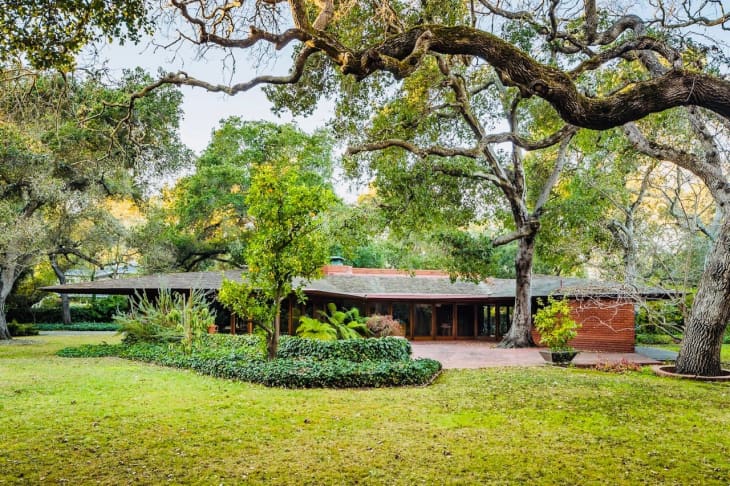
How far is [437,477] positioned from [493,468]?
0.60 metres

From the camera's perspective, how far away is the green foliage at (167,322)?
45.0 ft

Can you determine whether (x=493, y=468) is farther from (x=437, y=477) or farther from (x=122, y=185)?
(x=122, y=185)

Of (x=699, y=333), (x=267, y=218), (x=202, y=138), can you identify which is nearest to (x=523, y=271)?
(x=699, y=333)

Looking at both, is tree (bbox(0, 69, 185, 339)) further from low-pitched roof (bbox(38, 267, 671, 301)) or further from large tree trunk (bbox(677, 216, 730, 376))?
large tree trunk (bbox(677, 216, 730, 376))

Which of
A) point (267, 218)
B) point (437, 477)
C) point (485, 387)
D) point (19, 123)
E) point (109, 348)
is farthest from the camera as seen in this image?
point (109, 348)

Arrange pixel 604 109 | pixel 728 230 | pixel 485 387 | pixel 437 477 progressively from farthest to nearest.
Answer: pixel 728 230
pixel 485 387
pixel 604 109
pixel 437 477

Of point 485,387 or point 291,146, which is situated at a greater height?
point 291,146

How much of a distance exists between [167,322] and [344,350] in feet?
20.6

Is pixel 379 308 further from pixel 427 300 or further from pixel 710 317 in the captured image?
pixel 710 317

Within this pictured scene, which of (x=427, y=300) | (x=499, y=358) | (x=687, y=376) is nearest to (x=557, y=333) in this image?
(x=499, y=358)

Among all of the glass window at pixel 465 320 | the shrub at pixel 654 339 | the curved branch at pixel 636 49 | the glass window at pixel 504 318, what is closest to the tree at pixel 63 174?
the curved branch at pixel 636 49

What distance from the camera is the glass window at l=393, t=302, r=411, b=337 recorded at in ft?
80.5

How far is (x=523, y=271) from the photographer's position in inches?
707

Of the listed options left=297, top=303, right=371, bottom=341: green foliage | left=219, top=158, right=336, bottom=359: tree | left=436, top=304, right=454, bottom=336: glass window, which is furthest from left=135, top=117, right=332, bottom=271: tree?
left=219, top=158, right=336, bottom=359: tree
